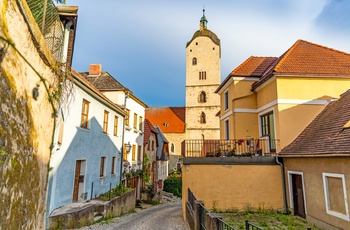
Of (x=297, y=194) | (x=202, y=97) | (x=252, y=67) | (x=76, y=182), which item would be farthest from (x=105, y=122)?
(x=202, y=97)

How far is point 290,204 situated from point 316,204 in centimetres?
213

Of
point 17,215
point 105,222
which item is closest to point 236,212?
point 105,222

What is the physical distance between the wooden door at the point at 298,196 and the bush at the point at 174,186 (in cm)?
2163

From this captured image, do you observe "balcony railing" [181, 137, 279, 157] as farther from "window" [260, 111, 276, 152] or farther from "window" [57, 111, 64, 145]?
"window" [57, 111, 64, 145]

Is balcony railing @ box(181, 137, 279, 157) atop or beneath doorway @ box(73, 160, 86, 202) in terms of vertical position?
atop

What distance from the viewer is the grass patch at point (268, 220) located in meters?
8.67

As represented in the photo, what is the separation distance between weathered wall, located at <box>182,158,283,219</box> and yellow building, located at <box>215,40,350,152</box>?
6.32 feet

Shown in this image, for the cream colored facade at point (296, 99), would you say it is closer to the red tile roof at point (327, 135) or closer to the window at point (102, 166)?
the red tile roof at point (327, 135)

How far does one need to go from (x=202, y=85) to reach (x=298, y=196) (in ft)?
112

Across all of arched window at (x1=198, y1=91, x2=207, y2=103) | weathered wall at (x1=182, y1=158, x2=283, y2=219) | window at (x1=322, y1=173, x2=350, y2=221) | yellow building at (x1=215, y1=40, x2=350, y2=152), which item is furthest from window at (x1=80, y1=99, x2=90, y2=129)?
arched window at (x1=198, y1=91, x2=207, y2=103)

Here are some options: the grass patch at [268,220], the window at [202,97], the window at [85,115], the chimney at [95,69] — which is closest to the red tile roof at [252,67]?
the grass patch at [268,220]

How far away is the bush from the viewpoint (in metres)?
31.0

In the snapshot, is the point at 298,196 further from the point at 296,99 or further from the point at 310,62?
the point at 310,62

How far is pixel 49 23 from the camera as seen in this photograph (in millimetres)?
5570
